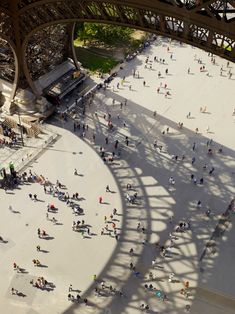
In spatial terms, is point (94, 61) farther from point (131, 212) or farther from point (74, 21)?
point (131, 212)

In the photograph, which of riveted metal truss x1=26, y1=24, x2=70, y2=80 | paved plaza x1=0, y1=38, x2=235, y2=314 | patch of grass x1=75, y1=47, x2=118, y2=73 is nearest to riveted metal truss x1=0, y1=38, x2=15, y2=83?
riveted metal truss x1=26, y1=24, x2=70, y2=80

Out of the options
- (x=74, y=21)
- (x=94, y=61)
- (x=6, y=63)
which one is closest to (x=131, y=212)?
(x=74, y=21)

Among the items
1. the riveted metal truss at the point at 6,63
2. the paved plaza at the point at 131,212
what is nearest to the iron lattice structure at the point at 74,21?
the riveted metal truss at the point at 6,63

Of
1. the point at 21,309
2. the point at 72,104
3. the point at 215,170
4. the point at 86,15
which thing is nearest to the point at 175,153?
the point at 215,170

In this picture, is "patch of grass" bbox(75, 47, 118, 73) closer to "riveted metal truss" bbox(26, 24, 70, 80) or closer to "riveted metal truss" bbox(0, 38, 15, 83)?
"riveted metal truss" bbox(26, 24, 70, 80)

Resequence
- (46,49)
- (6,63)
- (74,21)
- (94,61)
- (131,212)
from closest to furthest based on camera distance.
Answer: (74,21) → (131,212) → (6,63) → (46,49) → (94,61)
